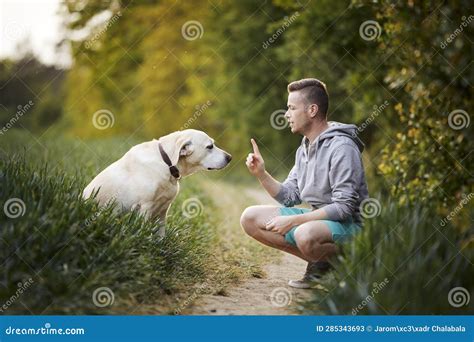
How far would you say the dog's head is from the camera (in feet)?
15.6

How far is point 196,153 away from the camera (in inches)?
189

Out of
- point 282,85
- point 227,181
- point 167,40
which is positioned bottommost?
point 227,181

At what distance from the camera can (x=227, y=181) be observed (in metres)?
14.2

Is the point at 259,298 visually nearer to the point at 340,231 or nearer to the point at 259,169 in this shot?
the point at 340,231

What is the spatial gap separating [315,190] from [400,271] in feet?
3.27

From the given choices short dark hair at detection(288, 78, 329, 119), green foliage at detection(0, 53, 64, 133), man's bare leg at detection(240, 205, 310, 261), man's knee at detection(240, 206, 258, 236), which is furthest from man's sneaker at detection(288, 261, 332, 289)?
green foliage at detection(0, 53, 64, 133)

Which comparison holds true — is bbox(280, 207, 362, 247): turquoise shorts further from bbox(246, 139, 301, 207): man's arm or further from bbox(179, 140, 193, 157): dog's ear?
bbox(179, 140, 193, 157): dog's ear

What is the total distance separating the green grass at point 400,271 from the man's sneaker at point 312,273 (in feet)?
0.64

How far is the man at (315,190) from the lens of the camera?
4117 millimetres

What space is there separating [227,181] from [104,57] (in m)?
4.02

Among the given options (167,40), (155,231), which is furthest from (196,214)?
(167,40)

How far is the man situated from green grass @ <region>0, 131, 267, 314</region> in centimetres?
57

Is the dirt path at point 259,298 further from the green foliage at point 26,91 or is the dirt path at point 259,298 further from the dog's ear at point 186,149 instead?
the green foliage at point 26,91

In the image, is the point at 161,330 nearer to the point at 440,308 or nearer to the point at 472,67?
the point at 440,308
